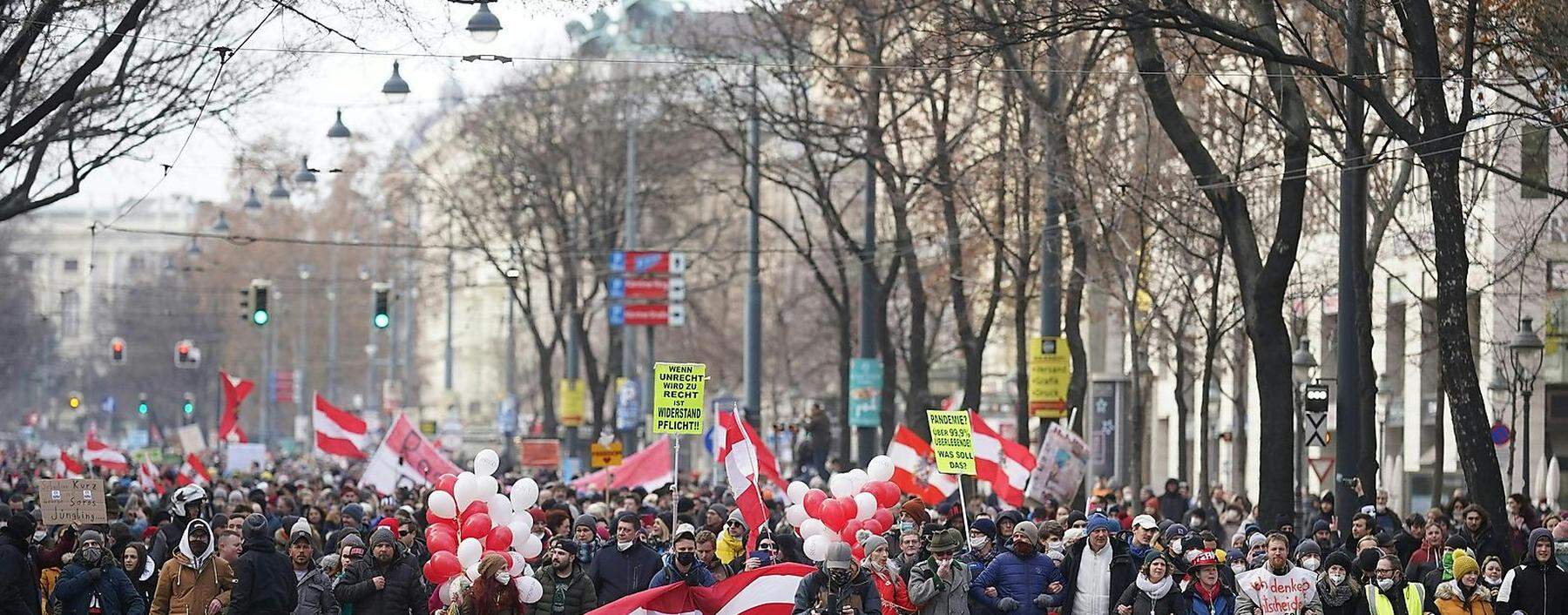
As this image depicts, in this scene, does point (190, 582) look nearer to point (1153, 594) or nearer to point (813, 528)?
point (813, 528)

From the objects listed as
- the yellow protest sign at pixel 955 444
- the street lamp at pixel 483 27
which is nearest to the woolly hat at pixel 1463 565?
the yellow protest sign at pixel 955 444

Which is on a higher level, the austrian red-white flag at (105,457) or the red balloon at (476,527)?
the red balloon at (476,527)

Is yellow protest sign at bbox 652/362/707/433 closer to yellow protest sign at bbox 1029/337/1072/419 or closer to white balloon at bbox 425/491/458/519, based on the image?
white balloon at bbox 425/491/458/519

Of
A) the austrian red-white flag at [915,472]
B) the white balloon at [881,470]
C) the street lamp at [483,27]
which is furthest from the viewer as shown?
the austrian red-white flag at [915,472]

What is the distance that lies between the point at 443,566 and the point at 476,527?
1.61ft

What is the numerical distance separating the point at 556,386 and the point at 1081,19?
3149 inches

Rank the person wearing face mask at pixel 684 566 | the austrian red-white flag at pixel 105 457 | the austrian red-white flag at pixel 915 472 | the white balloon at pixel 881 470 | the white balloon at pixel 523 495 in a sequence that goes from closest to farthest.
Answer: the person wearing face mask at pixel 684 566
the white balloon at pixel 523 495
the white balloon at pixel 881 470
the austrian red-white flag at pixel 915 472
the austrian red-white flag at pixel 105 457

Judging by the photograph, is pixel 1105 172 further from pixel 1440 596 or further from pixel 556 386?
pixel 556 386

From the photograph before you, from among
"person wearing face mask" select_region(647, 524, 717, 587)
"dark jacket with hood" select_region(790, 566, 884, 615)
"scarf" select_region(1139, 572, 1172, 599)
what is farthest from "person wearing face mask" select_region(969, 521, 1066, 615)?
"dark jacket with hood" select_region(790, 566, 884, 615)

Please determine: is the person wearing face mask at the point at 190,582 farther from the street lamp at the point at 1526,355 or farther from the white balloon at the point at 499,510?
→ the street lamp at the point at 1526,355

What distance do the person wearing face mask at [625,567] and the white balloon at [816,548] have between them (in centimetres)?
94

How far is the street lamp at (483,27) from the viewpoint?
81.5ft

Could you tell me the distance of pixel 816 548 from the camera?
1723 centimetres

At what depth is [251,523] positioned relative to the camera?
1609 cm
